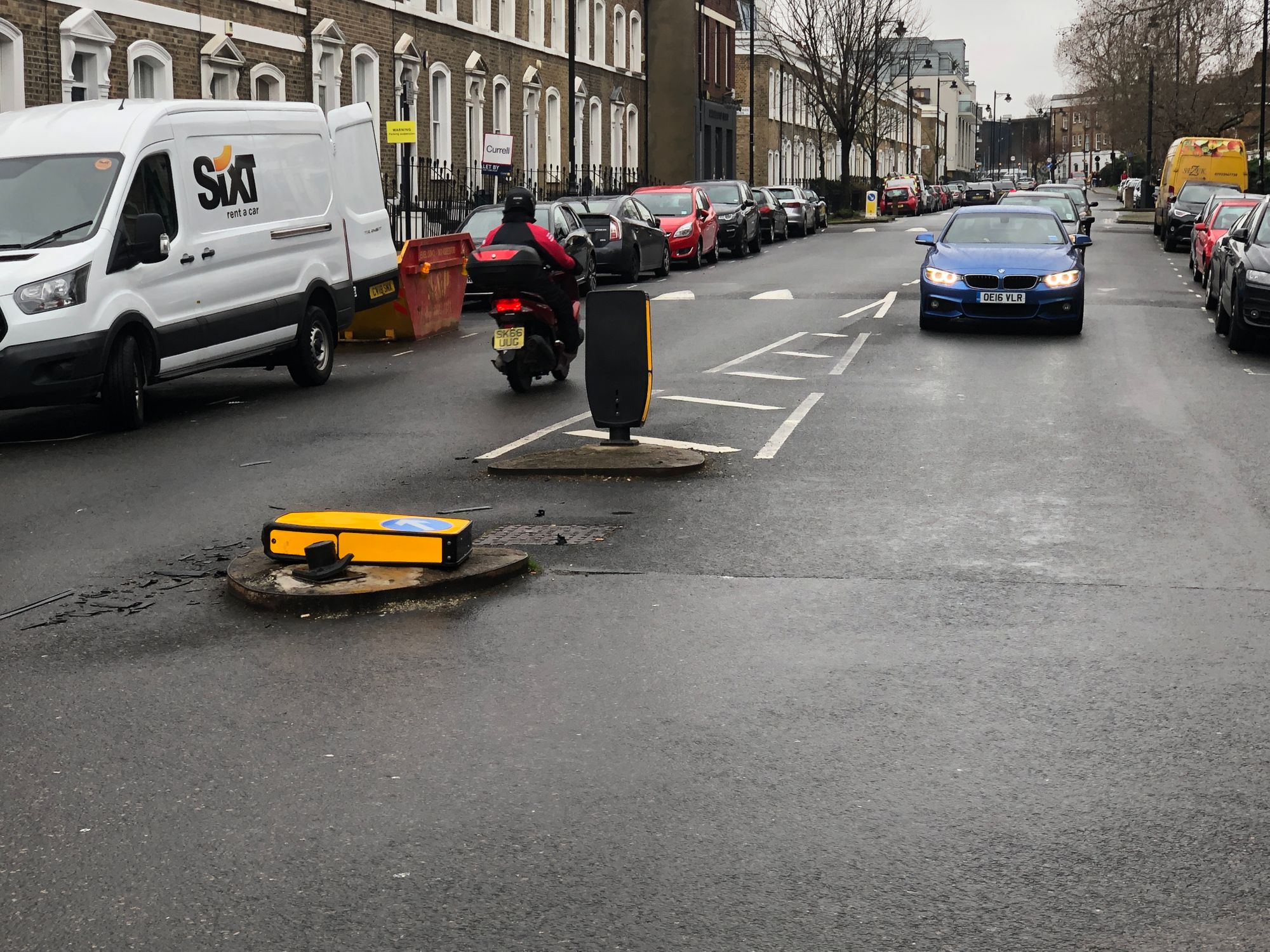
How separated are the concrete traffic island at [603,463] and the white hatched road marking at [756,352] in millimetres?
5485

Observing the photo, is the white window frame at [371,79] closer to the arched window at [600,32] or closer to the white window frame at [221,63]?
the white window frame at [221,63]

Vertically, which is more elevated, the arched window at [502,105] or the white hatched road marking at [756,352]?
the arched window at [502,105]

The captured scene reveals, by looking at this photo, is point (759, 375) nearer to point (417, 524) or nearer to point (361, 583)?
point (417, 524)

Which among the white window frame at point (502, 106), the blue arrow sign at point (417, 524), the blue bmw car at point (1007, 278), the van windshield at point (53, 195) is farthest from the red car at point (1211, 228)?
the blue arrow sign at point (417, 524)

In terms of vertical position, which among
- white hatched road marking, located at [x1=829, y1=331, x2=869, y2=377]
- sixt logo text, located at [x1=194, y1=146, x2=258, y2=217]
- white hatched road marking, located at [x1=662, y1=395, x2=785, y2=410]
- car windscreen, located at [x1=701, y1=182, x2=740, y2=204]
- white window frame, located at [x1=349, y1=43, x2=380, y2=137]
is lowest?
white hatched road marking, located at [x1=662, y1=395, x2=785, y2=410]

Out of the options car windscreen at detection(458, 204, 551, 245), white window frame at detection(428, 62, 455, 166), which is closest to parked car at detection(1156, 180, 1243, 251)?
white window frame at detection(428, 62, 455, 166)

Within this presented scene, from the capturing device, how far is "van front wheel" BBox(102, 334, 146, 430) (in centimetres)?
1247

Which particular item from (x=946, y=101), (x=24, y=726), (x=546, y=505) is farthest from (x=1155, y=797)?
(x=946, y=101)

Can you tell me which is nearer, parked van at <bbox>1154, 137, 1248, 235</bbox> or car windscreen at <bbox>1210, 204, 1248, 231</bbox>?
car windscreen at <bbox>1210, 204, 1248, 231</bbox>

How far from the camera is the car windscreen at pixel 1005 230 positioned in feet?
66.2

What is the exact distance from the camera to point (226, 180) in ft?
45.9

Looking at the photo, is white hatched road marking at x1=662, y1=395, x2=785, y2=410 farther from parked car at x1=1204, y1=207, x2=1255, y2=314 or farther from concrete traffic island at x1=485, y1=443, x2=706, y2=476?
parked car at x1=1204, y1=207, x2=1255, y2=314

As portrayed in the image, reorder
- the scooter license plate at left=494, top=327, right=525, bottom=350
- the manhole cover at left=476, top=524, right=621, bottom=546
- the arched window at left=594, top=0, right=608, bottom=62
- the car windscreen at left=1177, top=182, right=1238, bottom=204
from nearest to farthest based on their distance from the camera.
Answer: the manhole cover at left=476, top=524, right=621, bottom=546 → the scooter license plate at left=494, top=327, right=525, bottom=350 → the car windscreen at left=1177, top=182, right=1238, bottom=204 → the arched window at left=594, top=0, right=608, bottom=62

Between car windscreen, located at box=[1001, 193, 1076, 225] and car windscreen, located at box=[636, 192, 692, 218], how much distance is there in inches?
280
